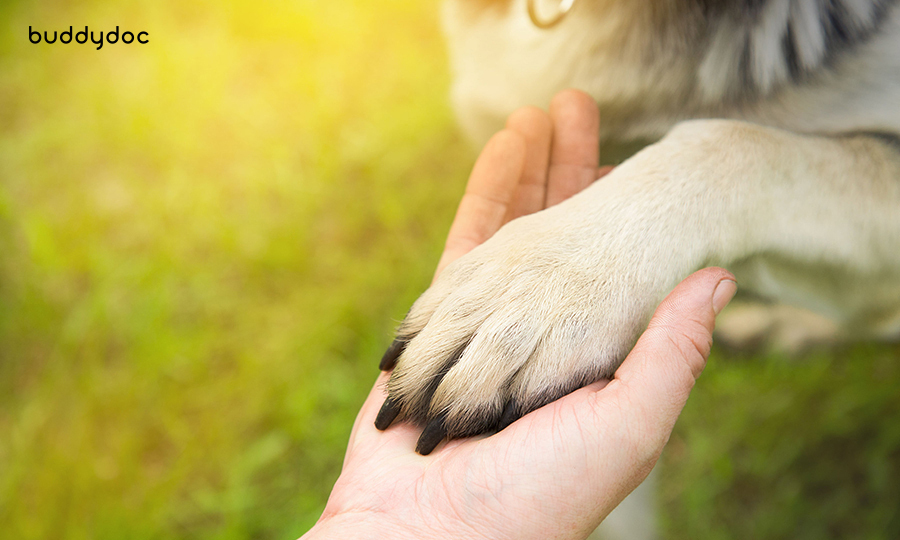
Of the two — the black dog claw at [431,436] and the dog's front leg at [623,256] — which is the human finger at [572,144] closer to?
the dog's front leg at [623,256]

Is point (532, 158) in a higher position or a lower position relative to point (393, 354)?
higher

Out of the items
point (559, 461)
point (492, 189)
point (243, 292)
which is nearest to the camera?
point (559, 461)

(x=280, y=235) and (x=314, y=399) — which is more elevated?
(x=280, y=235)

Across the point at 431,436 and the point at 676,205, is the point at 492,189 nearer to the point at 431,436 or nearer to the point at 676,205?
the point at 676,205

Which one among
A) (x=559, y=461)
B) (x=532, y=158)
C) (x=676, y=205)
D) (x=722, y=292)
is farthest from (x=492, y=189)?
(x=559, y=461)

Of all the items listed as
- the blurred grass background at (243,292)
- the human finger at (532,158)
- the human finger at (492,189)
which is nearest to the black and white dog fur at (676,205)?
the human finger at (532,158)

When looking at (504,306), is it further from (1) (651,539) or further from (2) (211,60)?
(2) (211,60)

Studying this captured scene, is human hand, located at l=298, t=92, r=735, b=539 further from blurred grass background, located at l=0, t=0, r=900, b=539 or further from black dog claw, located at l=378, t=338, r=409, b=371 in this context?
blurred grass background, located at l=0, t=0, r=900, b=539

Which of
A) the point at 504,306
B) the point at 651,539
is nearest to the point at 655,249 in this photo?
the point at 504,306
